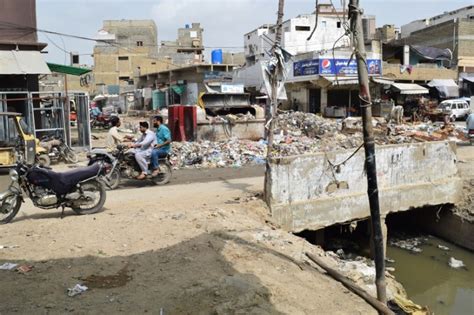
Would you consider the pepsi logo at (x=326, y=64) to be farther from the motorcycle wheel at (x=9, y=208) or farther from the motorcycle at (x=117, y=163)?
the motorcycle wheel at (x=9, y=208)

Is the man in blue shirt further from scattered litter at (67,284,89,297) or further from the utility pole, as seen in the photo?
the utility pole

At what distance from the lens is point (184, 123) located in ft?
59.8

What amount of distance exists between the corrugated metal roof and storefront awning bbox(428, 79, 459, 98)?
98.9 feet

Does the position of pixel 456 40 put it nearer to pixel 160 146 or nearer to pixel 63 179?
pixel 160 146

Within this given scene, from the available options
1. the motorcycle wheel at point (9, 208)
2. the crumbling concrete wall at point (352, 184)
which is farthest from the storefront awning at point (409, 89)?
the motorcycle wheel at point (9, 208)

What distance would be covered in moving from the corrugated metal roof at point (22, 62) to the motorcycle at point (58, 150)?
8.33 feet

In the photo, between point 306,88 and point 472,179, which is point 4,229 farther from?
point 306,88

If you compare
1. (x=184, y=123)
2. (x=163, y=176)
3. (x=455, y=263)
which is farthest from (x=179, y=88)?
(x=455, y=263)

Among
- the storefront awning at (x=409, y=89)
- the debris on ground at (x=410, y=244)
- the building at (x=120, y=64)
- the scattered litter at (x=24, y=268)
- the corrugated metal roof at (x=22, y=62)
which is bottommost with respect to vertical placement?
the debris on ground at (x=410, y=244)

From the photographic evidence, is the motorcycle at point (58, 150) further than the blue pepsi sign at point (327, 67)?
No

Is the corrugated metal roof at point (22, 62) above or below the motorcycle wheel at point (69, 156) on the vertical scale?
above

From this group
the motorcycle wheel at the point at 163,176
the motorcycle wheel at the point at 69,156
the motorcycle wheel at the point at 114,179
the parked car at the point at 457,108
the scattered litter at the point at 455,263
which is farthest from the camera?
the parked car at the point at 457,108

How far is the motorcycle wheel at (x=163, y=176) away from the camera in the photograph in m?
10.9

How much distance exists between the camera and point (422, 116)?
1219 inches
